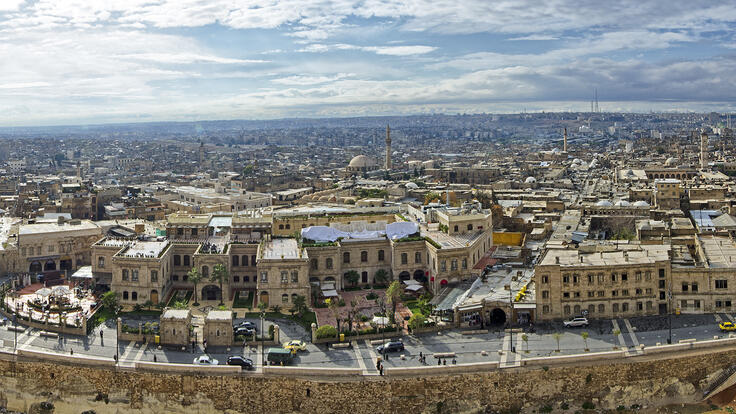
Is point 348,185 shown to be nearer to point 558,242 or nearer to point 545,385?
point 558,242

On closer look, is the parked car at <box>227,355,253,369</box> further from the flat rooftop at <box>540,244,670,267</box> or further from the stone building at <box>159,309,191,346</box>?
the flat rooftop at <box>540,244,670,267</box>

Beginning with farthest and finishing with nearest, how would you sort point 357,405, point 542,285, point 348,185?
point 348,185, point 542,285, point 357,405

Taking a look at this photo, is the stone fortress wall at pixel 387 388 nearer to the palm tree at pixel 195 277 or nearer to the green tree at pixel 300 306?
the green tree at pixel 300 306

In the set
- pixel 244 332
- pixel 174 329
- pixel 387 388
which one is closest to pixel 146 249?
pixel 174 329

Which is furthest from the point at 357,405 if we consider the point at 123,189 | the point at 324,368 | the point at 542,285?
the point at 123,189

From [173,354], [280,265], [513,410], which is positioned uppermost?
[280,265]

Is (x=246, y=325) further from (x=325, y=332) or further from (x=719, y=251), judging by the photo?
(x=719, y=251)

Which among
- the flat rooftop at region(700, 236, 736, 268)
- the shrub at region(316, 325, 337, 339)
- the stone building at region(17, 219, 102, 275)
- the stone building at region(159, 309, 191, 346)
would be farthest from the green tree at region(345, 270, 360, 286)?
the flat rooftop at region(700, 236, 736, 268)
